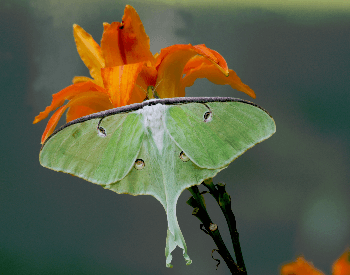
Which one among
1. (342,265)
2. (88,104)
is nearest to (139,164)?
(88,104)

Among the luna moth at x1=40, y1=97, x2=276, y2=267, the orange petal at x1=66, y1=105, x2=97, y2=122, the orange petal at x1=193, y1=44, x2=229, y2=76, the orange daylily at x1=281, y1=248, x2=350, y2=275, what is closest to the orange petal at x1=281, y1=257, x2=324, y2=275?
the orange daylily at x1=281, y1=248, x2=350, y2=275

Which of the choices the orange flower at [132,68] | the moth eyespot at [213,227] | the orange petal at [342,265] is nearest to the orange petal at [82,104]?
the orange flower at [132,68]

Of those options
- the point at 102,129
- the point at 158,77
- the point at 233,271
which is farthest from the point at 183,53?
the point at 233,271

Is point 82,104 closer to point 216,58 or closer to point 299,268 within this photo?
point 216,58

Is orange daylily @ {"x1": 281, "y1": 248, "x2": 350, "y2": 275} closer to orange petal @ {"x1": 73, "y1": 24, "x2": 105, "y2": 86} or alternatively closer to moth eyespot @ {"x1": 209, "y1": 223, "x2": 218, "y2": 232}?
moth eyespot @ {"x1": 209, "y1": 223, "x2": 218, "y2": 232}

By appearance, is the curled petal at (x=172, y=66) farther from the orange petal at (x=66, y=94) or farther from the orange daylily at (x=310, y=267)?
the orange daylily at (x=310, y=267)

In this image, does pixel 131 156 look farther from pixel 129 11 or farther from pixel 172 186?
pixel 129 11
